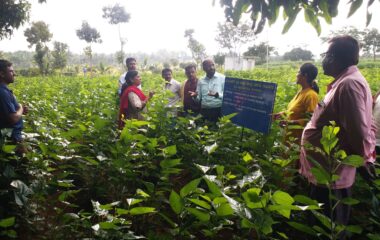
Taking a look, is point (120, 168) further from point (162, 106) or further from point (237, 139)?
point (237, 139)

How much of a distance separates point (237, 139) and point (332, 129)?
1611mm

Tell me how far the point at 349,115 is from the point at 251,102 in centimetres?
124

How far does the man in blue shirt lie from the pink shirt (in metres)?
2.65

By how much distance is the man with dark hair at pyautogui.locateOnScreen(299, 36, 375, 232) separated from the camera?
1840mm

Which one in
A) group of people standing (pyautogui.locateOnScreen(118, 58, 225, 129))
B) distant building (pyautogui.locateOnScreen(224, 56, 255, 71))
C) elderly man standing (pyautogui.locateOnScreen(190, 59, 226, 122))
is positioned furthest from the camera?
distant building (pyautogui.locateOnScreen(224, 56, 255, 71))

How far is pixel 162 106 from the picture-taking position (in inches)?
125

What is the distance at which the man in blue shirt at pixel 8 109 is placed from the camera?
9.68 ft

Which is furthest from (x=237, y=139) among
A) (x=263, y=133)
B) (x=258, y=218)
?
(x=258, y=218)

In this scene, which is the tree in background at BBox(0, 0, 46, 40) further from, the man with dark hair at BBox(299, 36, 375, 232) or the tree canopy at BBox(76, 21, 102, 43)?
the tree canopy at BBox(76, 21, 102, 43)

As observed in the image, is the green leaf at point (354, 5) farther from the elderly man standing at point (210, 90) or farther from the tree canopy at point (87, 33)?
the tree canopy at point (87, 33)

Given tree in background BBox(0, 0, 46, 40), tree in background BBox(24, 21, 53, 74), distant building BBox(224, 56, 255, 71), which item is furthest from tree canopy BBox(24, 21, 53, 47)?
tree in background BBox(0, 0, 46, 40)

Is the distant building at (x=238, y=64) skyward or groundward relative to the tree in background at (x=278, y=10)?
groundward

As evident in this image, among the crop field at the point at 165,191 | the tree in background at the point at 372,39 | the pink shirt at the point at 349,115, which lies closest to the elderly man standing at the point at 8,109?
the crop field at the point at 165,191

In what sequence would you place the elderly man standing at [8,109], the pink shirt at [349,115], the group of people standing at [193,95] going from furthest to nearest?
the group of people standing at [193,95] → the elderly man standing at [8,109] → the pink shirt at [349,115]
